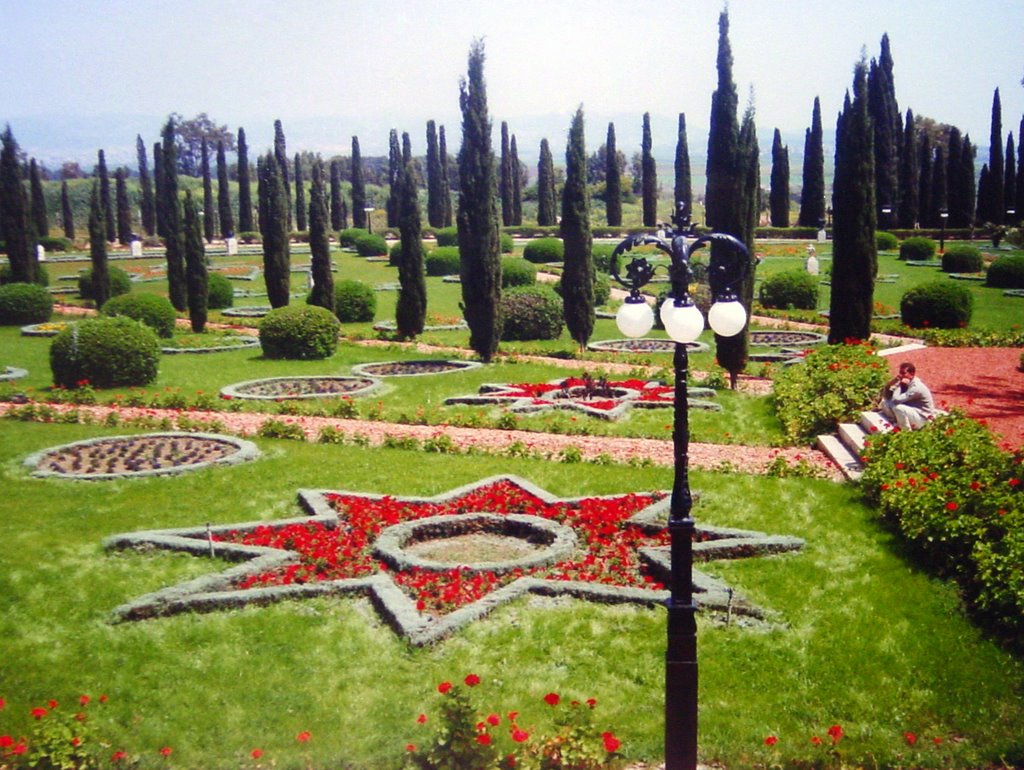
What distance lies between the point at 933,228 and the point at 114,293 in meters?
37.6

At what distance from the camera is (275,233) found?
27062 millimetres

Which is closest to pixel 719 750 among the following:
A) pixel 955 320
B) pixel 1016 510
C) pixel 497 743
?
pixel 497 743

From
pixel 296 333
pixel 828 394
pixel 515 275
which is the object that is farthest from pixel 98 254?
pixel 828 394

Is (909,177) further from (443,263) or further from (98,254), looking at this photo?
(98,254)

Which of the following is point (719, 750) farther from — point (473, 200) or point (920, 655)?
point (473, 200)

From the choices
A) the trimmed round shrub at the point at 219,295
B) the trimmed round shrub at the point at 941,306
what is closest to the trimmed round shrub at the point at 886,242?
the trimmed round shrub at the point at 941,306

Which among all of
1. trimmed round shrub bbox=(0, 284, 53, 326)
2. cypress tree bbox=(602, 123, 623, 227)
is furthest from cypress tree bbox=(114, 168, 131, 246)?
trimmed round shrub bbox=(0, 284, 53, 326)

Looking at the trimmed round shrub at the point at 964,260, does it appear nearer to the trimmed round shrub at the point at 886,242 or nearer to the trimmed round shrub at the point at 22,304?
the trimmed round shrub at the point at 886,242

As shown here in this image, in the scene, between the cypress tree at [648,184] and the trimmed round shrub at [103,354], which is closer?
the trimmed round shrub at [103,354]

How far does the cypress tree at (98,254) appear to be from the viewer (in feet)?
89.9

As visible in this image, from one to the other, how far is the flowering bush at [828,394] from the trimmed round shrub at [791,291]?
44.7ft

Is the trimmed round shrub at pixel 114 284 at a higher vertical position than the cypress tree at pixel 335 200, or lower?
lower

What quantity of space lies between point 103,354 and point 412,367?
18.4ft

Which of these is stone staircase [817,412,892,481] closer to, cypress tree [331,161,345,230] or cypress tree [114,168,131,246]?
cypress tree [114,168,131,246]
